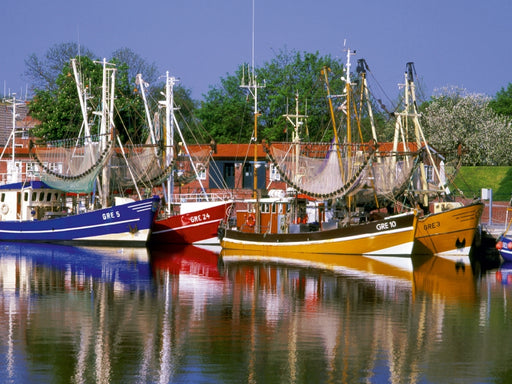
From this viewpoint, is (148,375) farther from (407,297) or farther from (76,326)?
(407,297)

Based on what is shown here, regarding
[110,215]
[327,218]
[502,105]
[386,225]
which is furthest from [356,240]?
[502,105]

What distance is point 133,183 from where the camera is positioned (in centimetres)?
5444

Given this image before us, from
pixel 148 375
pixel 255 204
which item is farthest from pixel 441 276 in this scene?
pixel 148 375

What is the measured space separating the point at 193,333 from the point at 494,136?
64.2 m

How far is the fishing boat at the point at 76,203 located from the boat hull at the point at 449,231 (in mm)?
14900

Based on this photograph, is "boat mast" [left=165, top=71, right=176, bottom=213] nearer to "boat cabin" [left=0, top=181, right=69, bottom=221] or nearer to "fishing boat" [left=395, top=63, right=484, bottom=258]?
"boat cabin" [left=0, top=181, right=69, bottom=221]

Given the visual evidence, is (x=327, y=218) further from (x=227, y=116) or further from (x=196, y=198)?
(x=227, y=116)

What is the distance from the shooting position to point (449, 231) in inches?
1676

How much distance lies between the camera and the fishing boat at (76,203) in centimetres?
5100

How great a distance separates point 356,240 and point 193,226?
40.7ft

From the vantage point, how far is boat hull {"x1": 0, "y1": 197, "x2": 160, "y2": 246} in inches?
1986

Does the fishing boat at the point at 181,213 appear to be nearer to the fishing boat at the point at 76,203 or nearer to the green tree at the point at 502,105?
the fishing boat at the point at 76,203

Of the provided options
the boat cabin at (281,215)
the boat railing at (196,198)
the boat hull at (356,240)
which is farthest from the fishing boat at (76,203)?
the boat hull at (356,240)

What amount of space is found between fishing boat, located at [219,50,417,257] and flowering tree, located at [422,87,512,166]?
33.6m
